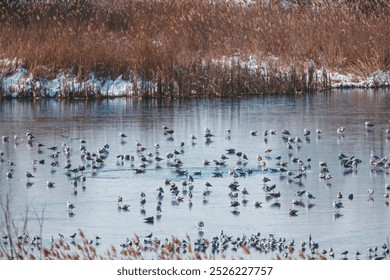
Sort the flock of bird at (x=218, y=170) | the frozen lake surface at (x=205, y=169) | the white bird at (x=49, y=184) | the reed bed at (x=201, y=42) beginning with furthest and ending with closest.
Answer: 1. the reed bed at (x=201, y=42)
2. the white bird at (x=49, y=184)
3. the frozen lake surface at (x=205, y=169)
4. the flock of bird at (x=218, y=170)

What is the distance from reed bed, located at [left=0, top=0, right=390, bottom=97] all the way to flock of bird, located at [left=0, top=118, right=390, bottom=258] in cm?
640

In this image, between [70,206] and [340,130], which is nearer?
[70,206]

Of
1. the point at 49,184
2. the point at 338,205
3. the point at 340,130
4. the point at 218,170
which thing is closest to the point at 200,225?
the point at 338,205

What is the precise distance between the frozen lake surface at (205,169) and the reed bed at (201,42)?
1476 mm

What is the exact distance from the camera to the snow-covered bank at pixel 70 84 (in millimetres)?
24359

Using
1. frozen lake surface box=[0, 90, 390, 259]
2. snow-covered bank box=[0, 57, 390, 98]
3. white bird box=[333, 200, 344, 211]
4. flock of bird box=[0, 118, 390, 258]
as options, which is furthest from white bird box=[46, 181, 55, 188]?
snow-covered bank box=[0, 57, 390, 98]

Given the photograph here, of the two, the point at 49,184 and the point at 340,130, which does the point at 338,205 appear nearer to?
the point at 49,184

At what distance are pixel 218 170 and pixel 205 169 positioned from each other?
0.20m

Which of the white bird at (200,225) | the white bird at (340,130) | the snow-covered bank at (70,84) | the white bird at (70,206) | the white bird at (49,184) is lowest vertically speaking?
the white bird at (200,225)

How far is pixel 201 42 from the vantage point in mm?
26531

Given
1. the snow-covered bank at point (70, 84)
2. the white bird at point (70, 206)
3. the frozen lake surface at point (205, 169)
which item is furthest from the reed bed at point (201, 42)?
the white bird at point (70, 206)

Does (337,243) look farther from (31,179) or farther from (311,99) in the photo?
(311,99)

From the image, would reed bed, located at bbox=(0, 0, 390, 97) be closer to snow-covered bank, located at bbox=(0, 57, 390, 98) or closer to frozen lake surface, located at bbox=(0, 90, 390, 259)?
snow-covered bank, located at bbox=(0, 57, 390, 98)

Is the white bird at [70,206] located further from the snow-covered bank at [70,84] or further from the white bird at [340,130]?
the snow-covered bank at [70,84]
